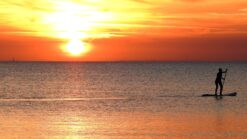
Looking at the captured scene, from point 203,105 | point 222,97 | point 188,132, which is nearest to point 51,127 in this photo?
point 188,132

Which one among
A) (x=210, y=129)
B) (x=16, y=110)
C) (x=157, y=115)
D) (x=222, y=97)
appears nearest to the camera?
(x=210, y=129)

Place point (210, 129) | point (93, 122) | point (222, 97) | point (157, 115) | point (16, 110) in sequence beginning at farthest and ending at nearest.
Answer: point (222, 97) → point (16, 110) → point (157, 115) → point (93, 122) → point (210, 129)

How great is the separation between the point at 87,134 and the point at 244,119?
24.2 ft

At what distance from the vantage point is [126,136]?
790 inches

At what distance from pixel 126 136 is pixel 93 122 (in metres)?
4.31

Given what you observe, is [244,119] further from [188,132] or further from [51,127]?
[51,127]

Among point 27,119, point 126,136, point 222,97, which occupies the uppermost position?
point 222,97

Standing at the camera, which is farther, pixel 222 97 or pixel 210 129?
pixel 222 97

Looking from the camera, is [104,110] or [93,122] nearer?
[93,122]

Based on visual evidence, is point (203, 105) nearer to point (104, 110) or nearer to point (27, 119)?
point (104, 110)

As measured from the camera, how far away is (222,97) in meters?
37.0

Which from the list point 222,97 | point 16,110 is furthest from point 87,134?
point 222,97

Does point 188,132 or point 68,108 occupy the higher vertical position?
point 68,108

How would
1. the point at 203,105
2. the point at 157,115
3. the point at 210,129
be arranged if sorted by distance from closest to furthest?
the point at 210,129
the point at 157,115
the point at 203,105
